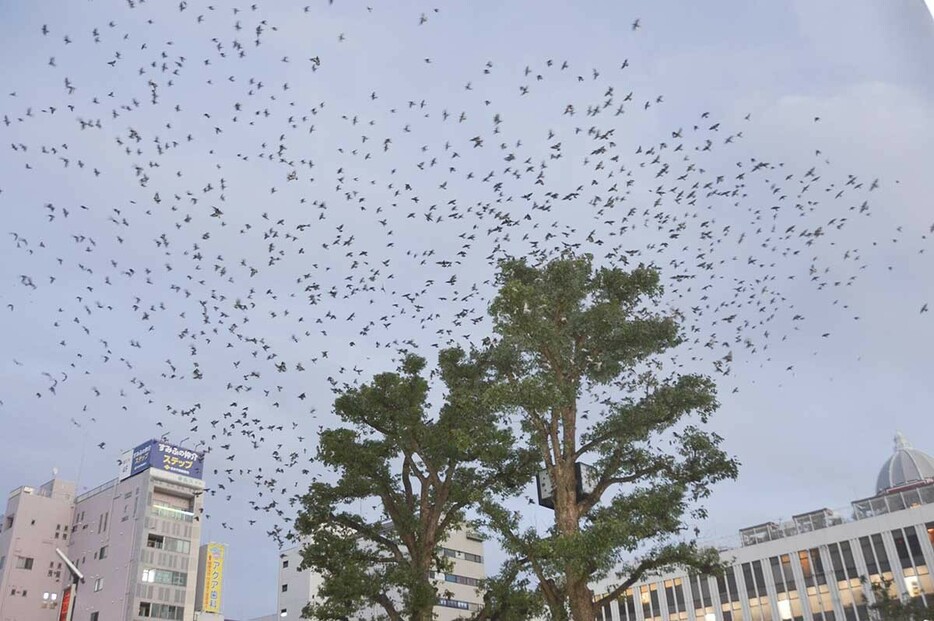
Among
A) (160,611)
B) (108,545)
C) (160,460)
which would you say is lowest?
(160,611)

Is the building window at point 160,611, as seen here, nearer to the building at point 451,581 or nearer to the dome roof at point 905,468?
the building at point 451,581

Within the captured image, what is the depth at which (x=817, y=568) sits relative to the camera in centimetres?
6494

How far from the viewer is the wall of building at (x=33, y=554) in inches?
2790

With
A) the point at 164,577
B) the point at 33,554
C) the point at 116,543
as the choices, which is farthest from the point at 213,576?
the point at 33,554

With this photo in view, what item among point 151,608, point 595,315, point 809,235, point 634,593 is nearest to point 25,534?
point 151,608

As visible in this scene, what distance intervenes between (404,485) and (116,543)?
61.3m

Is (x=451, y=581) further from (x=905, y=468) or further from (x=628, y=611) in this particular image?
(x=905, y=468)

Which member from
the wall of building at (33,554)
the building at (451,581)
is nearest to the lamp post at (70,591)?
the wall of building at (33,554)

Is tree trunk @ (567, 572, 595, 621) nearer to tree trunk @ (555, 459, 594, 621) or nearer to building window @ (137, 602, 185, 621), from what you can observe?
tree trunk @ (555, 459, 594, 621)

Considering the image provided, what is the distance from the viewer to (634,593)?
7781 cm

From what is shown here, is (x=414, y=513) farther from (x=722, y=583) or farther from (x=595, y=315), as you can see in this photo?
(x=722, y=583)

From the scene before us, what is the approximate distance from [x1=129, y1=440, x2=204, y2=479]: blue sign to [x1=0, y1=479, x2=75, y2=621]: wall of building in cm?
984

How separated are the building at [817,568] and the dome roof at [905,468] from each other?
5229cm

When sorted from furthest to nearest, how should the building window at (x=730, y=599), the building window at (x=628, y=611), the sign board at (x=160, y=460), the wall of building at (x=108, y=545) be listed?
the building window at (x=628, y=611) → the sign board at (x=160, y=460) → the wall of building at (x=108, y=545) → the building window at (x=730, y=599)
